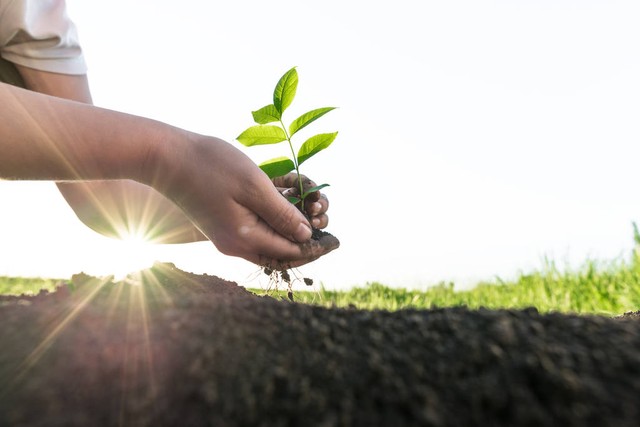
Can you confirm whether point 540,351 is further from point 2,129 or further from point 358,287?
point 358,287

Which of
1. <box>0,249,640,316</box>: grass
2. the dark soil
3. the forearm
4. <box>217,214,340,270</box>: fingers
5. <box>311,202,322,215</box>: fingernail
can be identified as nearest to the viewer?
the dark soil

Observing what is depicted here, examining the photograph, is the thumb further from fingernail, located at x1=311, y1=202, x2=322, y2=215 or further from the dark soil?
the dark soil

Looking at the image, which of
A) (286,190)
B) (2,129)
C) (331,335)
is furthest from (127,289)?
(286,190)

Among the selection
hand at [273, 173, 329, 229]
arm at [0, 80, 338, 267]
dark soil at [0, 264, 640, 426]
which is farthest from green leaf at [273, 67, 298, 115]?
dark soil at [0, 264, 640, 426]

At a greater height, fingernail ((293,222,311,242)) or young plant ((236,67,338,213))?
young plant ((236,67,338,213))

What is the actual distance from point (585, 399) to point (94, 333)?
0.84 m

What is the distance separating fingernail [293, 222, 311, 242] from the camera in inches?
68.6

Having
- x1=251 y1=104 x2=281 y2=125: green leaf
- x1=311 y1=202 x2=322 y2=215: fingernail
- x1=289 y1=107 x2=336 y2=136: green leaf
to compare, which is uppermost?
x1=251 y1=104 x2=281 y2=125: green leaf

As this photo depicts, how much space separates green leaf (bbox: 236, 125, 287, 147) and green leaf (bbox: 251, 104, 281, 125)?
0.18ft

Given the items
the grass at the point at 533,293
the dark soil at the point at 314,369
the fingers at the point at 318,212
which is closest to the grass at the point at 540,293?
the grass at the point at 533,293

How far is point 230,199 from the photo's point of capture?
4.98 ft

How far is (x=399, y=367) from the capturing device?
81 centimetres

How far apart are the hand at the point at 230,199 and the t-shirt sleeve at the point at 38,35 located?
1.23 metres

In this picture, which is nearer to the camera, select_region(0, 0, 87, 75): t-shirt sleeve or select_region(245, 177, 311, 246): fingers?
select_region(245, 177, 311, 246): fingers
